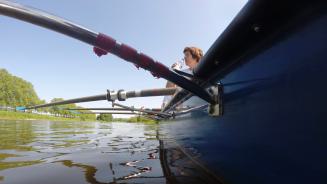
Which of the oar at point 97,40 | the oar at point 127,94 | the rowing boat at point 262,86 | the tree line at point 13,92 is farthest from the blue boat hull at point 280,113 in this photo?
the tree line at point 13,92

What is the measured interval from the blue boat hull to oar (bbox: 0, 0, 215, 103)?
0.42m

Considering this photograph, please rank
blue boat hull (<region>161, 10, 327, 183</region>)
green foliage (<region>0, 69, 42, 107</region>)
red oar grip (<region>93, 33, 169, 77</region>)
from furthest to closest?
1. green foliage (<region>0, 69, 42, 107</region>)
2. red oar grip (<region>93, 33, 169, 77</region>)
3. blue boat hull (<region>161, 10, 327, 183</region>)

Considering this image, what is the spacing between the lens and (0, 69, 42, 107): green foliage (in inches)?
2702

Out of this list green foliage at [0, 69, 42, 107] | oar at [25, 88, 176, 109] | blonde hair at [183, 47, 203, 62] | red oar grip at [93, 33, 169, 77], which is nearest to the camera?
red oar grip at [93, 33, 169, 77]

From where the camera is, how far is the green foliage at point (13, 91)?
68.6 metres

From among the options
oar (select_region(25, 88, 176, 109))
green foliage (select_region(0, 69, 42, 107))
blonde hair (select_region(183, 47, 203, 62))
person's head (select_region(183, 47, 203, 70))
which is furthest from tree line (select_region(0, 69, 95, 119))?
oar (select_region(25, 88, 176, 109))

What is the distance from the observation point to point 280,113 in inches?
46.2

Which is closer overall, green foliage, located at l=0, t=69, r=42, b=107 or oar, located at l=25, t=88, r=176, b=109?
oar, located at l=25, t=88, r=176, b=109

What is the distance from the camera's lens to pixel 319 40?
939 mm

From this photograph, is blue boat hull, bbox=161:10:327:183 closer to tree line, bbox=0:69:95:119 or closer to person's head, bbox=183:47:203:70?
person's head, bbox=183:47:203:70

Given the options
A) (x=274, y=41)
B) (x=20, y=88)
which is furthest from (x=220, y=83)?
(x=20, y=88)

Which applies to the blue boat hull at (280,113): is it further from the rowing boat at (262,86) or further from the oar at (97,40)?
the oar at (97,40)

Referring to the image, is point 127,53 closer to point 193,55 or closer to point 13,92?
point 193,55

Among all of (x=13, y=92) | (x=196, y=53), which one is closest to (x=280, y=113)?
(x=196, y=53)
